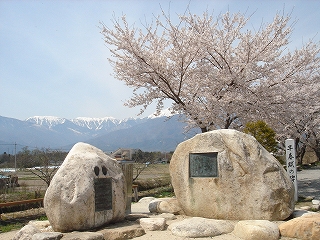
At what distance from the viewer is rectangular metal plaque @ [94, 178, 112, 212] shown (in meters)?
6.88

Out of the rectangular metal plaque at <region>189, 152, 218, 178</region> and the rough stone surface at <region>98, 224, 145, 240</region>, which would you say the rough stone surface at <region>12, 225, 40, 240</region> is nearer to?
the rough stone surface at <region>98, 224, 145, 240</region>

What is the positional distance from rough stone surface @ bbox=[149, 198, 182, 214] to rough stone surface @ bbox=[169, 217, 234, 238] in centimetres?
145

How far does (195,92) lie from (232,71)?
73.0 inches

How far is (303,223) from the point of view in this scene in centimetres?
622

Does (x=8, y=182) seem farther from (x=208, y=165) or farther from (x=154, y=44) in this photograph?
(x=208, y=165)

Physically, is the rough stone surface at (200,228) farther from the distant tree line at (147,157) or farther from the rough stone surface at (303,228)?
the distant tree line at (147,157)

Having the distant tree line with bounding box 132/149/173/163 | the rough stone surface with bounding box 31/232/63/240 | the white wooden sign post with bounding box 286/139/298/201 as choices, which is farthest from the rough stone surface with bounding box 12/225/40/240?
the distant tree line with bounding box 132/149/173/163

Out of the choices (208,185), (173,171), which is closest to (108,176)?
(173,171)

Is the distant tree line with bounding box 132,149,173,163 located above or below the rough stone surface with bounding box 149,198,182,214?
above

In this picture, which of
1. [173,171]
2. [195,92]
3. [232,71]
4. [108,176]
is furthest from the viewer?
[195,92]

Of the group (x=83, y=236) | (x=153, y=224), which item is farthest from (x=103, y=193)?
(x=153, y=224)

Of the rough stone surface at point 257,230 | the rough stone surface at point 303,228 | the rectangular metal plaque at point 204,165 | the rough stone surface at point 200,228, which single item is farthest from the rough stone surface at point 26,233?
the rough stone surface at point 303,228

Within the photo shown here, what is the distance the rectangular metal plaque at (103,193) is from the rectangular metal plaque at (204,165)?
2106mm

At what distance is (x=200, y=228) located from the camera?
6.57 metres
